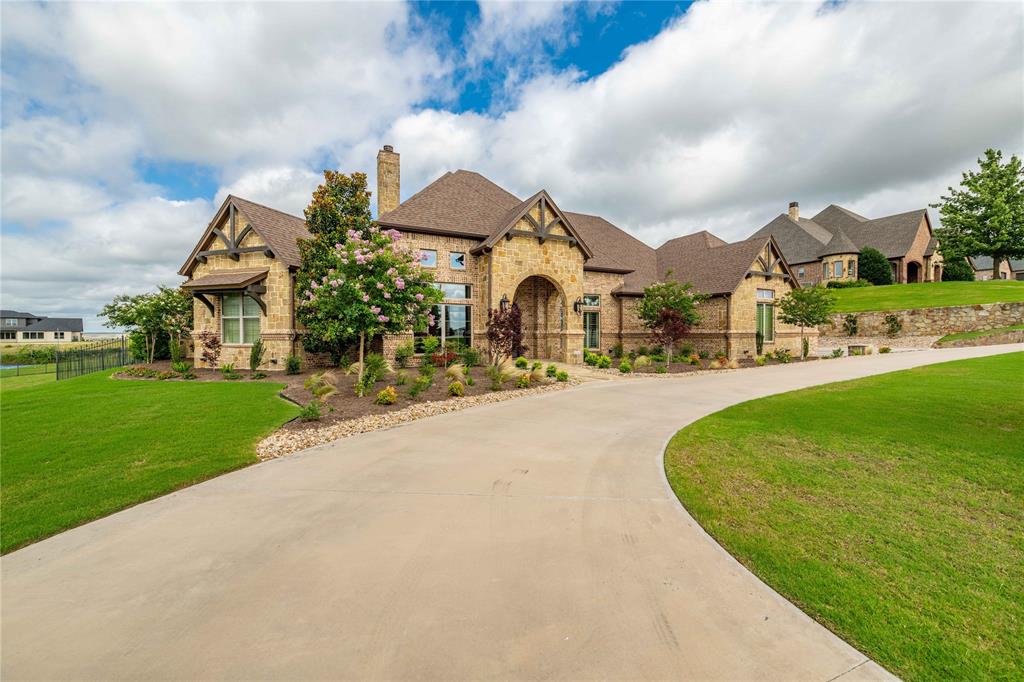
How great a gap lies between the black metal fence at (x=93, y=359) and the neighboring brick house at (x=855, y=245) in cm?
5309

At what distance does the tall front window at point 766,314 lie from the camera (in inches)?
914

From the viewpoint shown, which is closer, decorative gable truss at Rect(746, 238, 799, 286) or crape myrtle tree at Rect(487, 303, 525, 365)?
crape myrtle tree at Rect(487, 303, 525, 365)

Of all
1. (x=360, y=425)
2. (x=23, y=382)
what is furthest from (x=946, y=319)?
(x=23, y=382)

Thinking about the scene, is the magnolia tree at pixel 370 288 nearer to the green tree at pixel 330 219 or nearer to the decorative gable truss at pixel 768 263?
the green tree at pixel 330 219

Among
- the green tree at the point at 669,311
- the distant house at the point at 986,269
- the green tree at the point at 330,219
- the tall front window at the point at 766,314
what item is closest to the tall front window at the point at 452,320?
the green tree at the point at 330,219

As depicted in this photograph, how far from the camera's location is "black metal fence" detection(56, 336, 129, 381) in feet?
62.0

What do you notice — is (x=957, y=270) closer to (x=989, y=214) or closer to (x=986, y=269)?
(x=989, y=214)

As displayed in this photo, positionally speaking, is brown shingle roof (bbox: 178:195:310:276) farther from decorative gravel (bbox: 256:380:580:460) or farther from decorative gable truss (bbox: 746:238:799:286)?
decorative gable truss (bbox: 746:238:799:286)

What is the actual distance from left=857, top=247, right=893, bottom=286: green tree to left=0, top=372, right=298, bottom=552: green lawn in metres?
50.1

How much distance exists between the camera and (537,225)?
18000 mm

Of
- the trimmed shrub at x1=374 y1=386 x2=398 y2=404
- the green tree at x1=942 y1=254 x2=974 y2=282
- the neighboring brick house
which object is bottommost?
the trimmed shrub at x1=374 y1=386 x2=398 y2=404

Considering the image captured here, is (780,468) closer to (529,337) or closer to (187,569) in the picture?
(187,569)

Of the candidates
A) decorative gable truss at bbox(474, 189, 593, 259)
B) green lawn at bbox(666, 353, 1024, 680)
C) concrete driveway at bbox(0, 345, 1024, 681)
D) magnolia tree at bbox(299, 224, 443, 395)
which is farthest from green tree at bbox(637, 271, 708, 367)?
concrete driveway at bbox(0, 345, 1024, 681)

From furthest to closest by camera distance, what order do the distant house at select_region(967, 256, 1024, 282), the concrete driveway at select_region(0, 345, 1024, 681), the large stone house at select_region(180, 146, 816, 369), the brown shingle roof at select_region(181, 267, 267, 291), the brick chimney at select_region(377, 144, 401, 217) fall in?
the distant house at select_region(967, 256, 1024, 282)
the brick chimney at select_region(377, 144, 401, 217)
the large stone house at select_region(180, 146, 816, 369)
the brown shingle roof at select_region(181, 267, 267, 291)
the concrete driveway at select_region(0, 345, 1024, 681)
